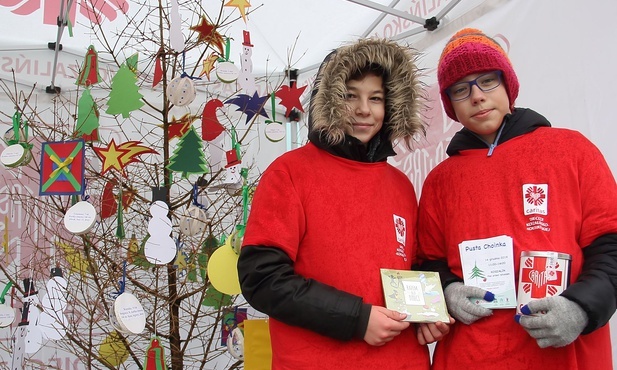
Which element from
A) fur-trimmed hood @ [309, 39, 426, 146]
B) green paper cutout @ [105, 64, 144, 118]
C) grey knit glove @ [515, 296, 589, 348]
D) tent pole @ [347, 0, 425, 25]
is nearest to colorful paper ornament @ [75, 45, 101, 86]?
green paper cutout @ [105, 64, 144, 118]

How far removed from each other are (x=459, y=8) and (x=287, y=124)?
4.31 feet

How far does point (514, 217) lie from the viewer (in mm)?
1175

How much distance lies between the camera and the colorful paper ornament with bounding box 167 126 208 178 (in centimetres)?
176

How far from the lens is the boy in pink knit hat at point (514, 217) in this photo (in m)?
1.04

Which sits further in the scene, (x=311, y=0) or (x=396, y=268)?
(x=311, y=0)

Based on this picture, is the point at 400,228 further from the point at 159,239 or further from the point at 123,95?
the point at 123,95

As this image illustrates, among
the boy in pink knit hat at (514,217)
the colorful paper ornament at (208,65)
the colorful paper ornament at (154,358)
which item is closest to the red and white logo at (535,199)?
the boy in pink knit hat at (514,217)

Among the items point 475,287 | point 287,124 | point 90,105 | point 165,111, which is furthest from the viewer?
point 287,124

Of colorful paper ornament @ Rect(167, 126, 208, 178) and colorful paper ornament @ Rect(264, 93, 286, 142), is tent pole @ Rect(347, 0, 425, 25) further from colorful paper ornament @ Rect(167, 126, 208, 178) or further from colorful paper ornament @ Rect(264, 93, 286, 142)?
colorful paper ornament @ Rect(167, 126, 208, 178)

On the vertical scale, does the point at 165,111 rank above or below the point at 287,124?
below

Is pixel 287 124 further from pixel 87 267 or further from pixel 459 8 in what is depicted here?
pixel 87 267

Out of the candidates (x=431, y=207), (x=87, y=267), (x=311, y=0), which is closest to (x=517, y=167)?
(x=431, y=207)

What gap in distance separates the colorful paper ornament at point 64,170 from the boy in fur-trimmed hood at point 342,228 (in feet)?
2.46

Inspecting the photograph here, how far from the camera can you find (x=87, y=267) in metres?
1.97
